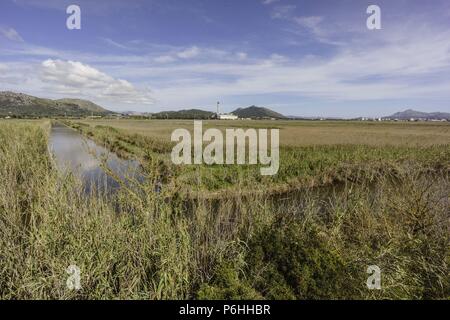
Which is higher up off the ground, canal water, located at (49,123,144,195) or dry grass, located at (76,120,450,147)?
dry grass, located at (76,120,450,147)

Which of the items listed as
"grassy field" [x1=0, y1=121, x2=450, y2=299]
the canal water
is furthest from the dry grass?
"grassy field" [x1=0, y1=121, x2=450, y2=299]

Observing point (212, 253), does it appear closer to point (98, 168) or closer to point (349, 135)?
point (98, 168)

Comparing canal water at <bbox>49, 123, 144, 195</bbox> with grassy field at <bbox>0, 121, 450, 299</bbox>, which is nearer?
grassy field at <bbox>0, 121, 450, 299</bbox>

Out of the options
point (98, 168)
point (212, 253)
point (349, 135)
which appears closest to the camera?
point (212, 253)

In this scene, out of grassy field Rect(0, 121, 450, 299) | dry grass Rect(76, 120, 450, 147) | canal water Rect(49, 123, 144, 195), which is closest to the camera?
grassy field Rect(0, 121, 450, 299)

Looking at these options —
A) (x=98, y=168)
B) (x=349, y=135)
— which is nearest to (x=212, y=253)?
(x=98, y=168)

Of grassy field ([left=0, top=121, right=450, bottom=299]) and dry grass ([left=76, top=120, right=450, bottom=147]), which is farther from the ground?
dry grass ([left=76, top=120, right=450, bottom=147])

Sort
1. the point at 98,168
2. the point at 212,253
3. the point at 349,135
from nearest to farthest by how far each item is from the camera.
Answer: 1. the point at 212,253
2. the point at 98,168
3. the point at 349,135

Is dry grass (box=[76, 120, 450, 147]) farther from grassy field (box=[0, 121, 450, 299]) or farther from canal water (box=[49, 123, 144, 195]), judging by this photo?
grassy field (box=[0, 121, 450, 299])

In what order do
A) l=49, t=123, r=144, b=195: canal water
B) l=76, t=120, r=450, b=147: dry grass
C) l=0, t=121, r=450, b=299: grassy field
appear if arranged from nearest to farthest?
l=0, t=121, r=450, b=299: grassy field, l=49, t=123, r=144, b=195: canal water, l=76, t=120, r=450, b=147: dry grass

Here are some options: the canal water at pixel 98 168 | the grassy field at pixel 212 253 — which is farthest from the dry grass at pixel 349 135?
the grassy field at pixel 212 253
